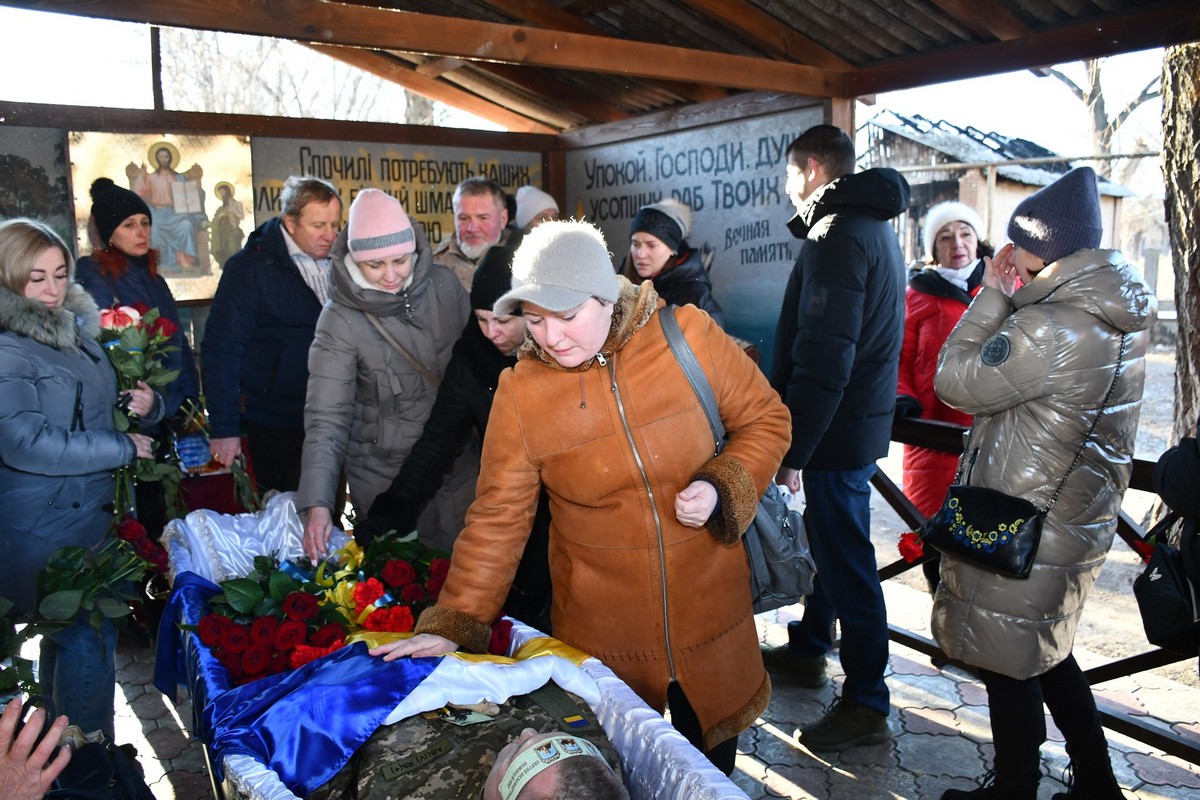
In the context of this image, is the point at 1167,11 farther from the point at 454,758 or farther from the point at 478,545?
the point at 454,758

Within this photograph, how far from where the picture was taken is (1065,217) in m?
2.70

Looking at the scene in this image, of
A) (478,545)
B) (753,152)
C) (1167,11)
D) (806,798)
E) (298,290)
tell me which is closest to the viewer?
(478,545)

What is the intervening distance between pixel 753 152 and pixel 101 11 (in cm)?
337

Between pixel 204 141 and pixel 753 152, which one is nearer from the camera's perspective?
pixel 753 152

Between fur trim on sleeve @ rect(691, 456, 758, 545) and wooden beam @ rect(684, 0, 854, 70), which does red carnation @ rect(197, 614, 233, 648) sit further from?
wooden beam @ rect(684, 0, 854, 70)

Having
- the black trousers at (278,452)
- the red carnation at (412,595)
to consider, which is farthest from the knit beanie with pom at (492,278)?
the black trousers at (278,452)

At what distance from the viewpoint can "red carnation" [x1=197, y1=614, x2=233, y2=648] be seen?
2535 millimetres

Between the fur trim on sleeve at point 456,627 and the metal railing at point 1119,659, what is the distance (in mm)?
1487

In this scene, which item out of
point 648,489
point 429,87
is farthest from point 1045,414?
point 429,87

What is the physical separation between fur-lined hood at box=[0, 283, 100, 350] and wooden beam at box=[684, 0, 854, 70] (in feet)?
10.6

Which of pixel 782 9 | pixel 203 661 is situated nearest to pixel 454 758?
pixel 203 661

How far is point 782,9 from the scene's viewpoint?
485cm

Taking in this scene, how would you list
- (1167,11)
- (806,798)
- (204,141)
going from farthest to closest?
(204,141)
(1167,11)
(806,798)

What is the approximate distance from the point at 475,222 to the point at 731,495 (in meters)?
3.09
